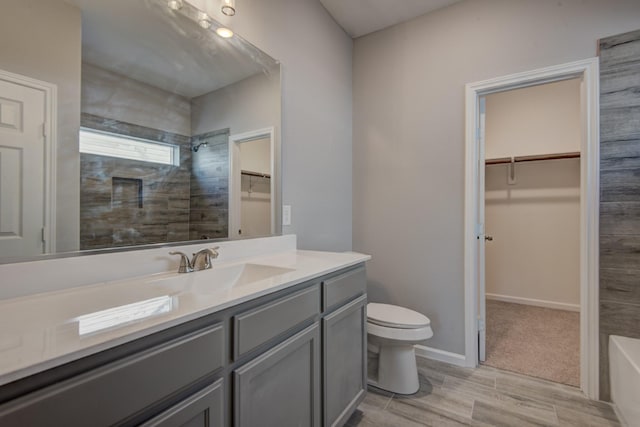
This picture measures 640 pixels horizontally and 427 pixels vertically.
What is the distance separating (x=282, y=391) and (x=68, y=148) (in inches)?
45.0

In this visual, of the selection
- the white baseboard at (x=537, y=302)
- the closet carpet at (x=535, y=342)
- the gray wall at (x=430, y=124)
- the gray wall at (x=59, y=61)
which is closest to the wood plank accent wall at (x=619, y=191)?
the gray wall at (x=430, y=124)

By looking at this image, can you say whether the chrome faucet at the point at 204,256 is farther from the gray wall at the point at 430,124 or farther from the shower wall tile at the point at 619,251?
the shower wall tile at the point at 619,251

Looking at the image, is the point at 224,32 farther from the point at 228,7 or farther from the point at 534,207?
the point at 534,207

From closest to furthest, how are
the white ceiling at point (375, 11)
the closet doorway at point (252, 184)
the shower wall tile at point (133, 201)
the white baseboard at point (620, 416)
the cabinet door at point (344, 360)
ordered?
the shower wall tile at point (133, 201)
the cabinet door at point (344, 360)
the white baseboard at point (620, 416)
the closet doorway at point (252, 184)
the white ceiling at point (375, 11)

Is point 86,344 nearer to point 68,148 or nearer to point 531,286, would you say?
point 68,148

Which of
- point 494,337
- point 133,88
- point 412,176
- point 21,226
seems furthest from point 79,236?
point 494,337

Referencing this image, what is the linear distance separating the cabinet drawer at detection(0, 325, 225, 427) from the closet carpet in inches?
89.8

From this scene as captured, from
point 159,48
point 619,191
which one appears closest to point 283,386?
point 159,48

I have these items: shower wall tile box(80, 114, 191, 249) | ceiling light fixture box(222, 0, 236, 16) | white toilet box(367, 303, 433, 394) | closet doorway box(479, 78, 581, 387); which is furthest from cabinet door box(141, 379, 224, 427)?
closet doorway box(479, 78, 581, 387)

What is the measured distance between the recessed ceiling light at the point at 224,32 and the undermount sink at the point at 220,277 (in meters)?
1.20

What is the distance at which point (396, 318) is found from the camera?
1920 millimetres

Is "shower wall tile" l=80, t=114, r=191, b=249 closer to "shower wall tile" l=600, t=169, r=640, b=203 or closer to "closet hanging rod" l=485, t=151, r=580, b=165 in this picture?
"shower wall tile" l=600, t=169, r=640, b=203

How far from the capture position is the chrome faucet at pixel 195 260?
4.03 feet

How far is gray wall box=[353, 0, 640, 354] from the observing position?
1988mm
